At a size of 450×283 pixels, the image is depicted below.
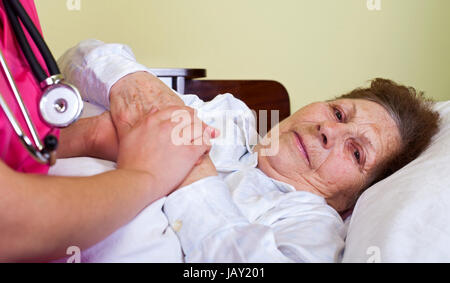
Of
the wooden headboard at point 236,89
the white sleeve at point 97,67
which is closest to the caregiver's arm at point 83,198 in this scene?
the white sleeve at point 97,67

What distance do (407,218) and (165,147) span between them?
1.19 ft

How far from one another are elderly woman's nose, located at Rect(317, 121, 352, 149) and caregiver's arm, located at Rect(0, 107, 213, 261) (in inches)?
14.6

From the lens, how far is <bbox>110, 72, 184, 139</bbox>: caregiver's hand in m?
0.80

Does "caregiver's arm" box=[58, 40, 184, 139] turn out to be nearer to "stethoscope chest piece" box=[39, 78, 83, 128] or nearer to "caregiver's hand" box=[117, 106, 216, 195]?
"caregiver's hand" box=[117, 106, 216, 195]

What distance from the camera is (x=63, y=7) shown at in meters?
1.79

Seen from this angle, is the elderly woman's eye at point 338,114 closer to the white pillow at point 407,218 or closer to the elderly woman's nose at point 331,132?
the elderly woman's nose at point 331,132

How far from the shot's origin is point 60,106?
53 cm

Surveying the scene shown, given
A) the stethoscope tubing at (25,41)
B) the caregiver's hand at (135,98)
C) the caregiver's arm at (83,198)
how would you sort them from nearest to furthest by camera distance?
the caregiver's arm at (83,198) → the stethoscope tubing at (25,41) → the caregiver's hand at (135,98)

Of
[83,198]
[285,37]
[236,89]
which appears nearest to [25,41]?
[83,198]

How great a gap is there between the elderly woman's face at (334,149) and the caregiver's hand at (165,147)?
0.96 ft

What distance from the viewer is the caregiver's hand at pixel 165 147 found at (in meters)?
0.64

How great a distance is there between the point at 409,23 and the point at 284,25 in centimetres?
47

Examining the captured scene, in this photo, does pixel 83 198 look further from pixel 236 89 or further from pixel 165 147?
pixel 236 89

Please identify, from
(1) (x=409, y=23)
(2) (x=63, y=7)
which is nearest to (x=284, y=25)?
(1) (x=409, y=23)
